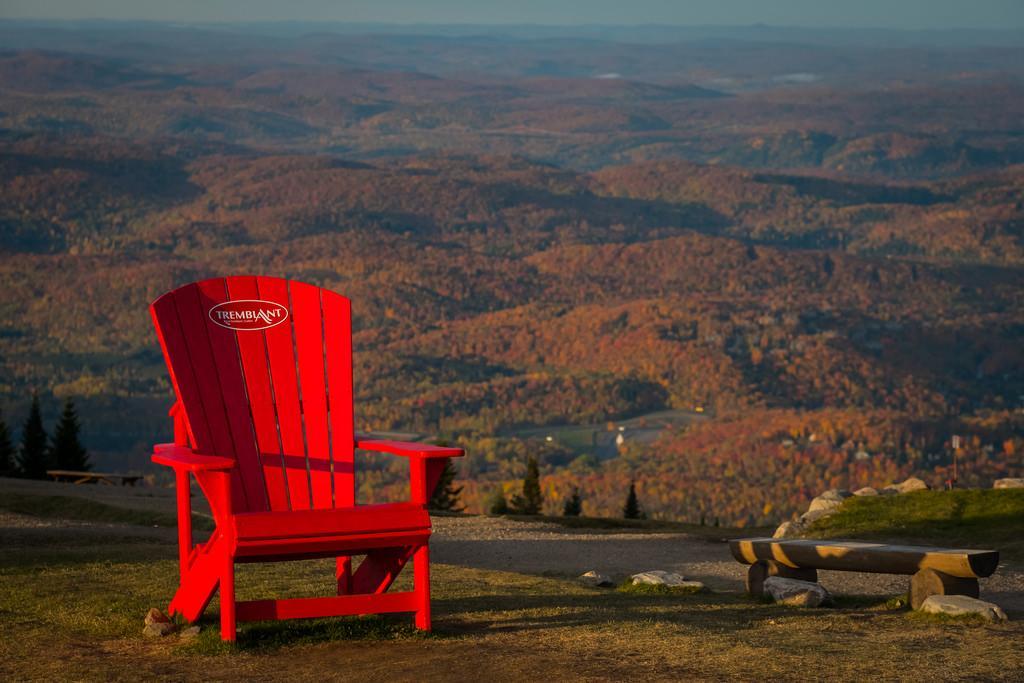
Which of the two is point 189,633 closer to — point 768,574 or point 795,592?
point 795,592

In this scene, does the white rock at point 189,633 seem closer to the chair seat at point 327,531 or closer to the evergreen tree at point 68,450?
the chair seat at point 327,531

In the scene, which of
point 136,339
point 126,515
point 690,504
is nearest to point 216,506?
point 126,515

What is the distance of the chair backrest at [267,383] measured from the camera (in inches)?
291

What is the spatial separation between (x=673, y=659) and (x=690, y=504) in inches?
2609

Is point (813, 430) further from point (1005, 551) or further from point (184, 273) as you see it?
point (1005, 551)

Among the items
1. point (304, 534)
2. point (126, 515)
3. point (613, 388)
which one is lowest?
point (613, 388)

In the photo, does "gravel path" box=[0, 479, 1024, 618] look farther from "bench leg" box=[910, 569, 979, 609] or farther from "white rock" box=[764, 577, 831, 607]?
"white rock" box=[764, 577, 831, 607]

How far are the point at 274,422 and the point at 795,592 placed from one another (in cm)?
322

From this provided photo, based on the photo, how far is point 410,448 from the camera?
709 centimetres

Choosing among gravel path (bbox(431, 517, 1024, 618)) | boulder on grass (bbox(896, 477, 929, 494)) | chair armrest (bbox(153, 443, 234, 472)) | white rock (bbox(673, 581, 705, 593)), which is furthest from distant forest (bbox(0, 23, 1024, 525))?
chair armrest (bbox(153, 443, 234, 472))

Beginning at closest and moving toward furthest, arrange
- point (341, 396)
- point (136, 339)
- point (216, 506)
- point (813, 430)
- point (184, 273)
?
point (216, 506) < point (341, 396) < point (813, 430) < point (136, 339) < point (184, 273)

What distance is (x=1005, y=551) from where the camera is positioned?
13.2 metres

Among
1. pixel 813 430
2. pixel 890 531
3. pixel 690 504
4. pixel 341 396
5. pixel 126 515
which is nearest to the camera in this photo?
pixel 341 396

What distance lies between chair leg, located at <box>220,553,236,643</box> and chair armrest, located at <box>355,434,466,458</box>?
2.89 feet
